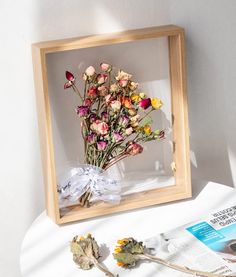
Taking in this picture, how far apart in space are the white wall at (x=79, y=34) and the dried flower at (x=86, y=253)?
374mm

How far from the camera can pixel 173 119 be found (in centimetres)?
192

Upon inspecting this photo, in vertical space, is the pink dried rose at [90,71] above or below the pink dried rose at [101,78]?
above

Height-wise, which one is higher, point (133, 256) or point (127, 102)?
point (127, 102)

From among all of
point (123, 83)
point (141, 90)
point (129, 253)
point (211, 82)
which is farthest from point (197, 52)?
point (129, 253)

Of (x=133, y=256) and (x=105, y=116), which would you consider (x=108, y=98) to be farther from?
(x=133, y=256)

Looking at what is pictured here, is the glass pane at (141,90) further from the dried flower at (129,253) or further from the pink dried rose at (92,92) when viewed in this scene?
the dried flower at (129,253)

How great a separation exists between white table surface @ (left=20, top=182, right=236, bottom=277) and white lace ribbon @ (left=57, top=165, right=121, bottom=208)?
0.06 metres

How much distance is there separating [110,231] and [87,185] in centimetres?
15

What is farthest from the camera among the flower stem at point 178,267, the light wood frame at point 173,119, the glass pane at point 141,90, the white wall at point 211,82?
the white wall at point 211,82

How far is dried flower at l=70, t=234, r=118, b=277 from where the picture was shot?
158 centimetres

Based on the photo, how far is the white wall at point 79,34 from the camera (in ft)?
5.84

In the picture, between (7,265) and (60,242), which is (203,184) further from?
(7,265)

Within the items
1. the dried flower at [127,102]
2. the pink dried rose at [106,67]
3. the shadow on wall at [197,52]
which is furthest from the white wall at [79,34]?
the dried flower at [127,102]

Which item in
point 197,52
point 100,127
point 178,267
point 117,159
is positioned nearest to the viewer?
point 178,267
